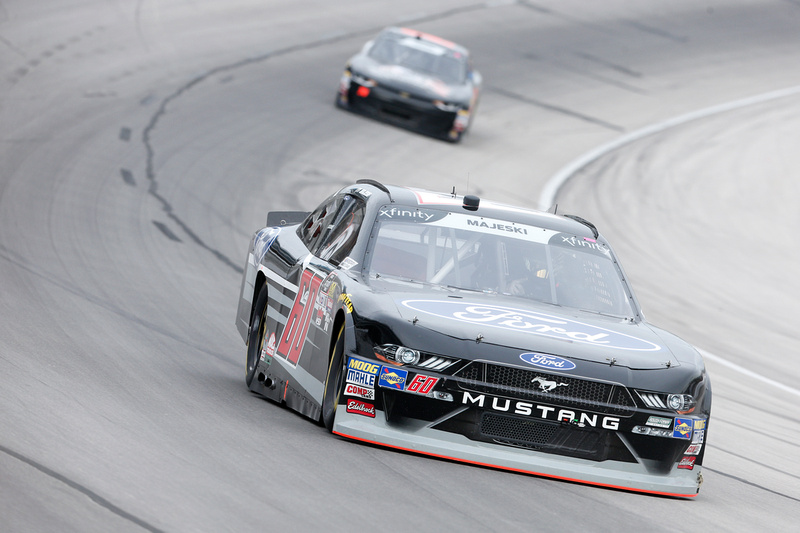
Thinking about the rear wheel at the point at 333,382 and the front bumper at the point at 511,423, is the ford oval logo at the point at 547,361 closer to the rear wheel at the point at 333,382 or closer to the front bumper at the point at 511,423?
the front bumper at the point at 511,423

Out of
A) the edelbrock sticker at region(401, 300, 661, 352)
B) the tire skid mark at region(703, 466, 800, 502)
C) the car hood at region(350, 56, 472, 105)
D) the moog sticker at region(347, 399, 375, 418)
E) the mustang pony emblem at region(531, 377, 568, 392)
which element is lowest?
the car hood at region(350, 56, 472, 105)

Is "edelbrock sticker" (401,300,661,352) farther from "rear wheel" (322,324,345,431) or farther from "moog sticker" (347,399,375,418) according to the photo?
"moog sticker" (347,399,375,418)

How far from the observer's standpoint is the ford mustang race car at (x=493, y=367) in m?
6.41

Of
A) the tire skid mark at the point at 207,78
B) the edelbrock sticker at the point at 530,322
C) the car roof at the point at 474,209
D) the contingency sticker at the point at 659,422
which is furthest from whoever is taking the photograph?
the tire skid mark at the point at 207,78

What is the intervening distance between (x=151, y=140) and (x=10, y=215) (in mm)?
5802

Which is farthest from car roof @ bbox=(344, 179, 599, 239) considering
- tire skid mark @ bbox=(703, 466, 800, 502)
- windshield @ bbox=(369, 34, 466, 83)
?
windshield @ bbox=(369, 34, 466, 83)

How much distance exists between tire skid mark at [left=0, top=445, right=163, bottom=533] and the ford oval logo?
2.20 m

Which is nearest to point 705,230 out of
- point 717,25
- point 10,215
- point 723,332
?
point 723,332

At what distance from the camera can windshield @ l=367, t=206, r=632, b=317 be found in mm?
7500

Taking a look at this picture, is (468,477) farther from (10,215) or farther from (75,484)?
(10,215)

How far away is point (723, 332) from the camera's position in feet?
45.7

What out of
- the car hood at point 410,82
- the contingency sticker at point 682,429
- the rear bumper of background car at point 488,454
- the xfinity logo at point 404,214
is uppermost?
the xfinity logo at point 404,214

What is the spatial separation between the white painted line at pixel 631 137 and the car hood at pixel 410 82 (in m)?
2.29

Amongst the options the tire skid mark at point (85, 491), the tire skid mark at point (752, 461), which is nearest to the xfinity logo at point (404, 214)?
the tire skid mark at point (752, 461)
